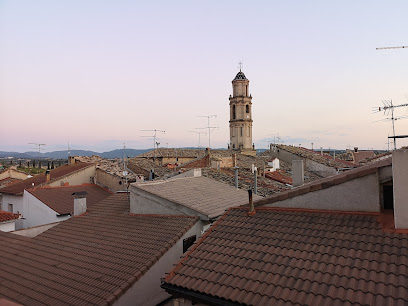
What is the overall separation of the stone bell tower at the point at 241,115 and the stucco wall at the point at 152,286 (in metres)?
49.0

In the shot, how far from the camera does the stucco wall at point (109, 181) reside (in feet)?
80.3

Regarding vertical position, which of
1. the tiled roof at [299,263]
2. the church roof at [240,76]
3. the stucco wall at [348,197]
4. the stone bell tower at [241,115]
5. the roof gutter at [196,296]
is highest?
the church roof at [240,76]

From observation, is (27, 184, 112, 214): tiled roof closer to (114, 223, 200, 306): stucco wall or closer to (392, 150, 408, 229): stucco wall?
(114, 223, 200, 306): stucco wall

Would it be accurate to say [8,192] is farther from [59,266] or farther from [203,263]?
[203,263]

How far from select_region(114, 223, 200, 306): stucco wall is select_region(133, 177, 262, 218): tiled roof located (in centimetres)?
196

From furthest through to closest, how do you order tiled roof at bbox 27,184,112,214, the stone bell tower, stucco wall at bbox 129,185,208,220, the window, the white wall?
the stone bell tower, tiled roof at bbox 27,184,112,214, the white wall, stucco wall at bbox 129,185,208,220, the window

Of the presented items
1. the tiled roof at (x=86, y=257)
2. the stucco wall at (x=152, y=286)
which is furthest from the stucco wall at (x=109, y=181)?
the stucco wall at (x=152, y=286)

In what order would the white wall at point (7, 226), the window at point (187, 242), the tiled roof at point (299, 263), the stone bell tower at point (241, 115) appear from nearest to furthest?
the tiled roof at point (299, 263)
the window at point (187, 242)
the white wall at point (7, 226)
the stone bell tower at point (241, 115)

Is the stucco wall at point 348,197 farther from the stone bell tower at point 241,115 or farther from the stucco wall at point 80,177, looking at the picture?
the stone bell tower at point 241,115

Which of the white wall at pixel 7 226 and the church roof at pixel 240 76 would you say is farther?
the church roof at pixel 240 76

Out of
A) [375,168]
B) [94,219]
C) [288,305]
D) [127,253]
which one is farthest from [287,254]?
[94,219]

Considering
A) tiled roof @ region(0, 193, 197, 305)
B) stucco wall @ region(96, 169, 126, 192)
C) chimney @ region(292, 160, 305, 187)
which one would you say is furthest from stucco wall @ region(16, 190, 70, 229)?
chimney @ region(292, 160, 305, 187)

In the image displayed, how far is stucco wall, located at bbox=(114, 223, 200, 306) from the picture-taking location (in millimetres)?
7777

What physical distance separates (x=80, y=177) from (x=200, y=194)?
632 inches
